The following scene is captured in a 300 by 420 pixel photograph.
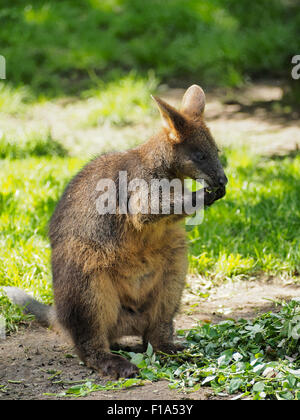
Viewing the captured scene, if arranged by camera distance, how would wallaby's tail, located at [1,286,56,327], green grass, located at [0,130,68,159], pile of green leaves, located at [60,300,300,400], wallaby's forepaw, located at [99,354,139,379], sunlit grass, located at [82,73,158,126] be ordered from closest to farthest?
pile of green leaves, located at [60,300,300,400] → wallaby's forepaw, located at [99,354,139,379] → wallaby's tail, located at [1,286,56,327] → green grass, located at [0,130,68,159] → sunlit grass, located at [82,73,158,126]

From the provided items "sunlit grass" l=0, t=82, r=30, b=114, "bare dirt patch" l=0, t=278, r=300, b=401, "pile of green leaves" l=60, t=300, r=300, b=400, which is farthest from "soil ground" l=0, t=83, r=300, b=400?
"sunlit grass" l=0, t=82, r=30, b=114

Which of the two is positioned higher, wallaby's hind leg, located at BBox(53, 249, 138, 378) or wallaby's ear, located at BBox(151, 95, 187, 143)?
wallaby's ear, located at BBox(151, 95, 187, 143)

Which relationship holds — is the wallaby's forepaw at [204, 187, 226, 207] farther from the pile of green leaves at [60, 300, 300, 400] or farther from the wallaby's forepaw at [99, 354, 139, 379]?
the wallaby's forepaw at [99, 354, 139, 379]

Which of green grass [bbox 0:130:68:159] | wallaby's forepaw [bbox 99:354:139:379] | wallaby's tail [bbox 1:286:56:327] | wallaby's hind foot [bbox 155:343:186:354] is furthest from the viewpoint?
green grass [bbox 0:130:68:159]

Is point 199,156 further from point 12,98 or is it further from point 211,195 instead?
point 12,98

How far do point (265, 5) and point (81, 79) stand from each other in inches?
149

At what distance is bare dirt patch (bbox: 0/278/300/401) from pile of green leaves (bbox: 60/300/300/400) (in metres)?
0.11

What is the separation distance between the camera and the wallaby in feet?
14.2

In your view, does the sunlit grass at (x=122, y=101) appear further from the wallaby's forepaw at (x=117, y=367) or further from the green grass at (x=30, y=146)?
the wallaby's forepaw at (x=117, y=367)

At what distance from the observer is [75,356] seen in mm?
4621

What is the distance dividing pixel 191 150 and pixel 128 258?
0.80 m

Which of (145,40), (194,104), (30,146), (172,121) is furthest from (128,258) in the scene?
(145,40)

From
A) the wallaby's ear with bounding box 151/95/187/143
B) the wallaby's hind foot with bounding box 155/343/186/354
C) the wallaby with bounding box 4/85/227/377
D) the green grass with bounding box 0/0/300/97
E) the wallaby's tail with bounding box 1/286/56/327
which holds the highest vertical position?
the green grass with bounding box 0/0/300/97

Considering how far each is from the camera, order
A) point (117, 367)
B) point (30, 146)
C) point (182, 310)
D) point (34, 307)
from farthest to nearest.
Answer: point (30, 146)
point (182, 310)
point (34, 307)
point (117, 367)
